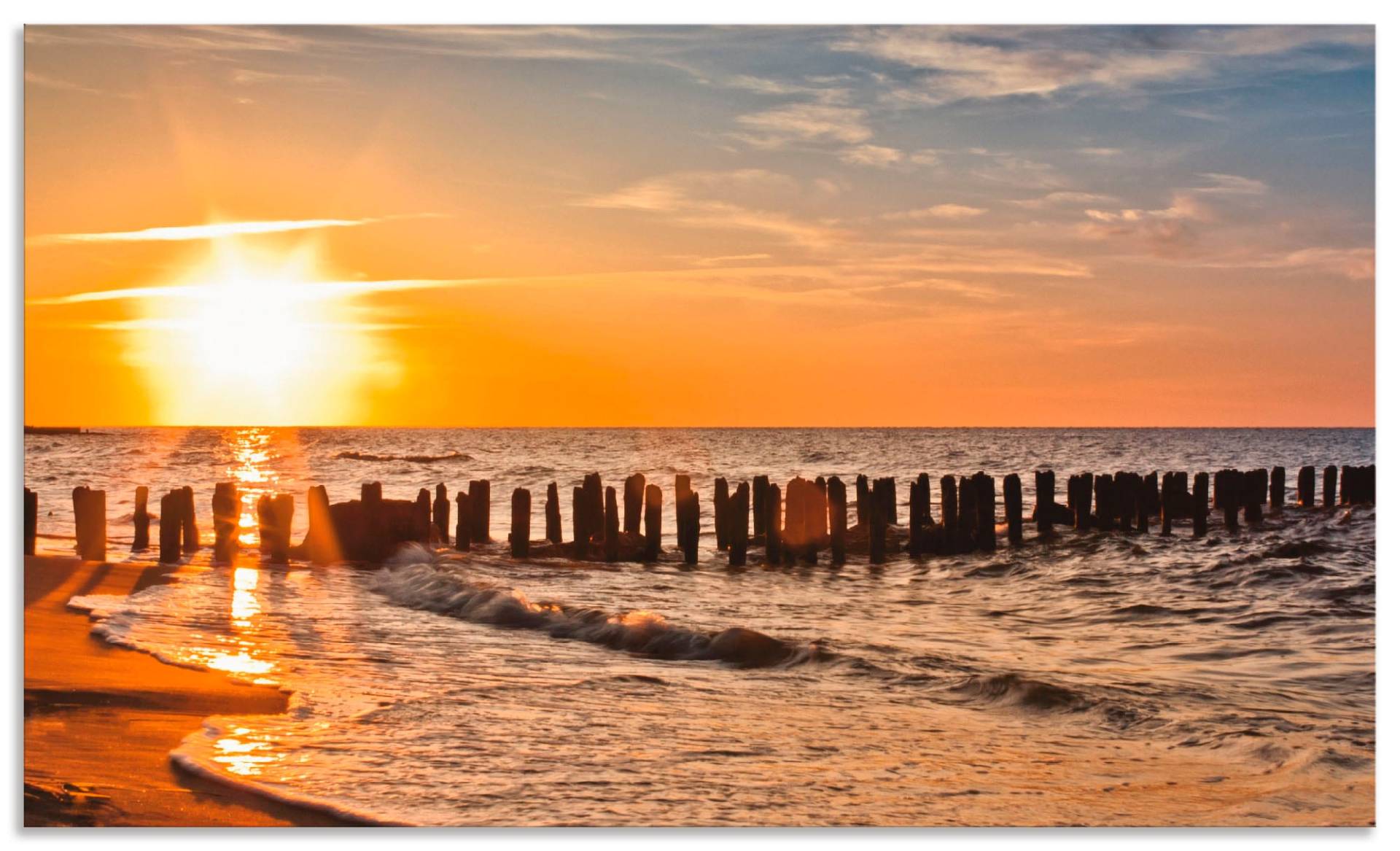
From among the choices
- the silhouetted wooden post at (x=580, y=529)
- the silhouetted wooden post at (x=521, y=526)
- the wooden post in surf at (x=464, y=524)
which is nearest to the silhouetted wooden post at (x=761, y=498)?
the silhouetted wooden post at (x=580, y=529)

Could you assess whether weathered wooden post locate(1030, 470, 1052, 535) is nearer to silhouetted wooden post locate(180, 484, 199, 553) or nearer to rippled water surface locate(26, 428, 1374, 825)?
rippled water surface locate(26, 428, 1374, 825)

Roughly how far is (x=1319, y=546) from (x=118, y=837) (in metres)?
15.1

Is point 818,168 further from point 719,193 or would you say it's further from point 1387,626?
point 1387,626

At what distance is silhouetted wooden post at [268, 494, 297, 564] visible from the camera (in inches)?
618

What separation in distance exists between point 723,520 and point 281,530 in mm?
6065

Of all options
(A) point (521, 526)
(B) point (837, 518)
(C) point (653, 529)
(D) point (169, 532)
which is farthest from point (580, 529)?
(D) point (169, 532)

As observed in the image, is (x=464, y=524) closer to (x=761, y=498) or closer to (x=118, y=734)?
(x=761, y=498)

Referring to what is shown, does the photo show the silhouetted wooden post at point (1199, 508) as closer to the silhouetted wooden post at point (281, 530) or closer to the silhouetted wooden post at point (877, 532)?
the silhouetted wooden post at point (877, 532)

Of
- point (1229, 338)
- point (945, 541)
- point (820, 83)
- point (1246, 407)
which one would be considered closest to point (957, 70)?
point (820, 83)

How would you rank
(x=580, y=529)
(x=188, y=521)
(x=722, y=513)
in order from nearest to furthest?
1. (x=188, y=521)
2. (x=580, y=529)
3. (x=722, y=513)

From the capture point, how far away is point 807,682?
873cm

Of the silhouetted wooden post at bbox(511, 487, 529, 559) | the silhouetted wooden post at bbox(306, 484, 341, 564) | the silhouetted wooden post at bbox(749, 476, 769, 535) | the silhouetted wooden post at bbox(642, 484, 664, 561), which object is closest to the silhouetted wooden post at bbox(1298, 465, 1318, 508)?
the silhouetted wooden post at bbox(749, 476, 769, 535)

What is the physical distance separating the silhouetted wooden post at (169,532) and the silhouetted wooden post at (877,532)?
909 cm

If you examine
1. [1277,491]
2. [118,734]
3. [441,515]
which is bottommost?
[118,734]
